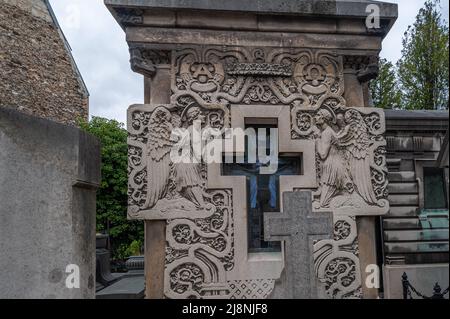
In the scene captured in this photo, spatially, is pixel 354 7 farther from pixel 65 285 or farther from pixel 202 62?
pixel 65 285

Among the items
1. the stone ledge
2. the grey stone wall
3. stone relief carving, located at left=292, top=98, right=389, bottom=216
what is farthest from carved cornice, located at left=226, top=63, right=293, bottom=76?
the grey stone wall

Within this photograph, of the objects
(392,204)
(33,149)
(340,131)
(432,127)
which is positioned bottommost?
(392,204)

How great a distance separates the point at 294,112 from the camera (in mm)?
5145

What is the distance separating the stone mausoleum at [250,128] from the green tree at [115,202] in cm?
1301

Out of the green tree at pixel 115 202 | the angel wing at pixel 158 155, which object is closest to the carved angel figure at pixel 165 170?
the angel wing at pixel 158 155

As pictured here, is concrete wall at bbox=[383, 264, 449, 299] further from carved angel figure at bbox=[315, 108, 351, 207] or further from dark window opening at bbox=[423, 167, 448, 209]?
carved angel figure at bbox=[315, 108, 351, 207]

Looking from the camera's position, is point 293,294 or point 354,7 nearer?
point 293,294

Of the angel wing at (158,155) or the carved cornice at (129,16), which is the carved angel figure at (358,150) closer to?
the angel wing at (158,155)

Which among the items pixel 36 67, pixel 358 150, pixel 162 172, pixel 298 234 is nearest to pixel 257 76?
pixel 358 150

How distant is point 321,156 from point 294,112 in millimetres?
720

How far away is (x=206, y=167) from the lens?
4.94 metres

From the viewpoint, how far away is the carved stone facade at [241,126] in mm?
4746

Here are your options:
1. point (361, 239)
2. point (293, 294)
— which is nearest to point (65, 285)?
point (293, 294)
